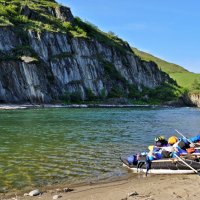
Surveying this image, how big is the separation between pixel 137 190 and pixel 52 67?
117490mm

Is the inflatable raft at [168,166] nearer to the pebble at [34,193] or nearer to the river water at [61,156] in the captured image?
the river water at [61,156]

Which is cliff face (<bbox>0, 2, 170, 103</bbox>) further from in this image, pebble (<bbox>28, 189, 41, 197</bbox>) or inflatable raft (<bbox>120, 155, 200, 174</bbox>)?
pebble (<bbox>28, 189, 41, 197</bbox>)

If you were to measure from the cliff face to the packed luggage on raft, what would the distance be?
9265 centimetres

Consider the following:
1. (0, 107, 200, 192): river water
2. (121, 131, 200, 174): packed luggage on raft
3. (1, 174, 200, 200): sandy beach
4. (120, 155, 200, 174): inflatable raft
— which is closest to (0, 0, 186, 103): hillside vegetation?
(0, 107, 200, 192): river water

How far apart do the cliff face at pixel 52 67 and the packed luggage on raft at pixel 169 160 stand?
304 ft

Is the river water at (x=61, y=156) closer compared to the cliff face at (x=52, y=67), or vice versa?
the river water at (x=61, y=156)

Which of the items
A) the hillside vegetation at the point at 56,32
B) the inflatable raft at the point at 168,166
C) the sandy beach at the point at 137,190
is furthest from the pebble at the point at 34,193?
the hillside vegetation at the point at 56,32

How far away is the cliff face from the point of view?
11688cm

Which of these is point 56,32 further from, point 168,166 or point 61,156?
point 168,166

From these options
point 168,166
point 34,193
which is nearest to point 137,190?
point 34,193

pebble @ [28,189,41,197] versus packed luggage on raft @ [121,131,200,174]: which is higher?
packed luggage on raft @ [121,131,200,174]

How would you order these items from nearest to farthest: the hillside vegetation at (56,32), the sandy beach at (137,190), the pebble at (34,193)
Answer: the sandy beach at (137,190) < the pebble at (34,193) < the hillside vegetation at (56,32)

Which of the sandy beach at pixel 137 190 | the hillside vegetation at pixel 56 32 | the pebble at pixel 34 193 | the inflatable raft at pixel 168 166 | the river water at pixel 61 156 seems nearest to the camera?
the sandy beach at pixel 137 190

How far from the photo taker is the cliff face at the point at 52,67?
383 feet
